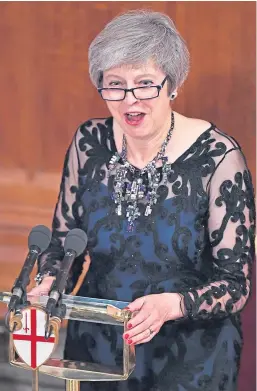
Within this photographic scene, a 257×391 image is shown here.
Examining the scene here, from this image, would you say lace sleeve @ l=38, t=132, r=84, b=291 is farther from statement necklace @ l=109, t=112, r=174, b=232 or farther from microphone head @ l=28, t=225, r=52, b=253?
microphone head @ l=28, t=225, r=52, b=253

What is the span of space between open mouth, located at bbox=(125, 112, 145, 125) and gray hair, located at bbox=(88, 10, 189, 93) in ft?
0.38

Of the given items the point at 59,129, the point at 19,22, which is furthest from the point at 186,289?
the point at 19,22

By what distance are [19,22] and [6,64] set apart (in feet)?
0.55

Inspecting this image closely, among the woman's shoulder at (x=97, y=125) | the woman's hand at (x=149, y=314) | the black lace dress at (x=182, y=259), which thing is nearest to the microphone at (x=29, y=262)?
the woman's hand at (x=149, y=314)

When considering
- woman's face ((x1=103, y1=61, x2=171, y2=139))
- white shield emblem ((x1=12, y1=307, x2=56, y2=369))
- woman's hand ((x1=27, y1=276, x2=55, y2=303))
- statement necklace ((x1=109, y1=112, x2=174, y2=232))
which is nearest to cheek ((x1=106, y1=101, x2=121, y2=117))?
woman's face ((x1=103, y1=61, x2=171, y2=139))

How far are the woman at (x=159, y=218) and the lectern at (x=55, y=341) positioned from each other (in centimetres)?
25

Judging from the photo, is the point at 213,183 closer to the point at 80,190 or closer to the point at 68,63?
the point at 80,190

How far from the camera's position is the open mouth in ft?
8.70

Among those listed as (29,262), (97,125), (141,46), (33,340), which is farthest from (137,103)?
(33,340)

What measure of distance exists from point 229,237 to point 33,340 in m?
0.71

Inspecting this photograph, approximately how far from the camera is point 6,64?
3619 millimetres

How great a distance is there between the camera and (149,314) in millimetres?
2387

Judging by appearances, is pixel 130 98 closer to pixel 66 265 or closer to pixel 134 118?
pixel 134 118

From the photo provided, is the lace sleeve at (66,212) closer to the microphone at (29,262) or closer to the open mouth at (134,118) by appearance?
the open mouth at (134,118)
